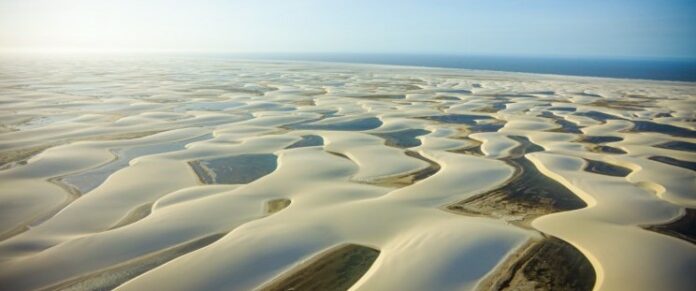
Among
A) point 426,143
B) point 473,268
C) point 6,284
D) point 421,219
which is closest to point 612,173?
point 426,143

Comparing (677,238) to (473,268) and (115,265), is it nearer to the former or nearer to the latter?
(473,268)

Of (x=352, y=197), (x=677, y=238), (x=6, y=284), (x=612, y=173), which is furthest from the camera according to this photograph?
(x=612, y=173)

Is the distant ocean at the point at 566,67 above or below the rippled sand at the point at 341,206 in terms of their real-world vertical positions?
above

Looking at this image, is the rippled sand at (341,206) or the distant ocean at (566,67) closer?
the rippled sand at (341,206)

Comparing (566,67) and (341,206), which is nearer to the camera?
(341,206)

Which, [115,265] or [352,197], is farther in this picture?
[352,197]

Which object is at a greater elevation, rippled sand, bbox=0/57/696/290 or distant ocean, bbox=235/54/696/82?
distant ocean, bbox=235/54/696/82

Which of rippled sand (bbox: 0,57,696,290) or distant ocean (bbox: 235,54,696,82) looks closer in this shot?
rippled sand (bbox: 0,57,696,290)

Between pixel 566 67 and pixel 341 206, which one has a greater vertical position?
pixel 566 67
